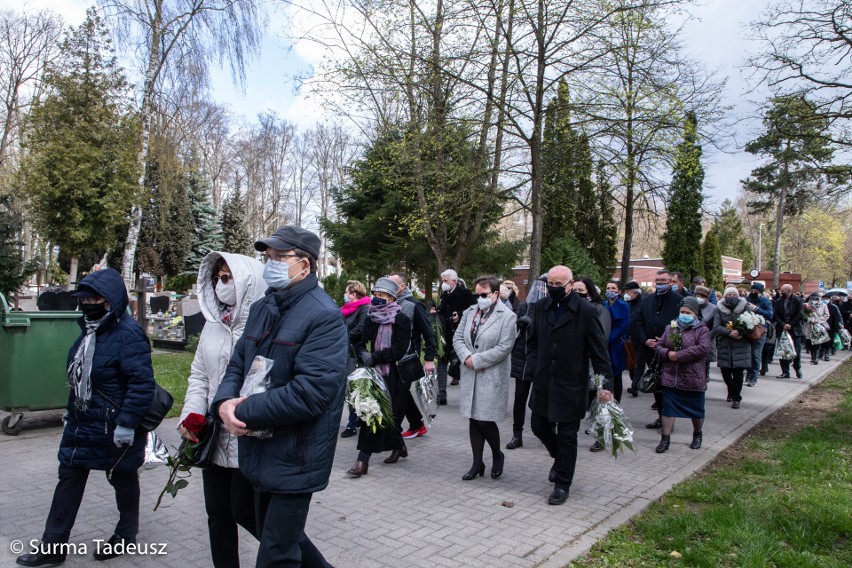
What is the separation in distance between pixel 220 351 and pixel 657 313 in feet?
21.8

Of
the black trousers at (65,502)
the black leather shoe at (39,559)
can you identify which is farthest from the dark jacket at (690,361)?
Result: the black leather shoe at (39,559)

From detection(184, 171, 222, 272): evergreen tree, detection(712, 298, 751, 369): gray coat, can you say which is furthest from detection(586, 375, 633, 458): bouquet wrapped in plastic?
detection(184, 171, 222, 272): evergreen tree

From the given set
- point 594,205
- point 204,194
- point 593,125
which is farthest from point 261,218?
point 593,125

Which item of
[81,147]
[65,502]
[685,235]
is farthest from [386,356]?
[685,235]

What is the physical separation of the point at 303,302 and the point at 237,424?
602 millimetres

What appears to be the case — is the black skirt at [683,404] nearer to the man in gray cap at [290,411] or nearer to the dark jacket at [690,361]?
the dark jacket at [690,361]

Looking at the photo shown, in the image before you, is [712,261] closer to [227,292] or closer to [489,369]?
[489,369]

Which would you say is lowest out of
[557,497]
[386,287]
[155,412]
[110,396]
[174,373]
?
[174,373]

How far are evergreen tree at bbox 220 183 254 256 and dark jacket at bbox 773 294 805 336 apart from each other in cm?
4187

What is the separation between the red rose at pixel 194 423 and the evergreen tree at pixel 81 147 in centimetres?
1761

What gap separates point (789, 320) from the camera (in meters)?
14.6

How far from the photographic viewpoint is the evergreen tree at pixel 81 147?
18984 millimetres

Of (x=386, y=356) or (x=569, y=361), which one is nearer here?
(x=569, y=361)

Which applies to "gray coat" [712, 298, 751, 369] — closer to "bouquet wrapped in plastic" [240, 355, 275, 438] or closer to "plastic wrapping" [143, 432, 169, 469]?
"plastic wrapping" [143, 432, 169, 469]
